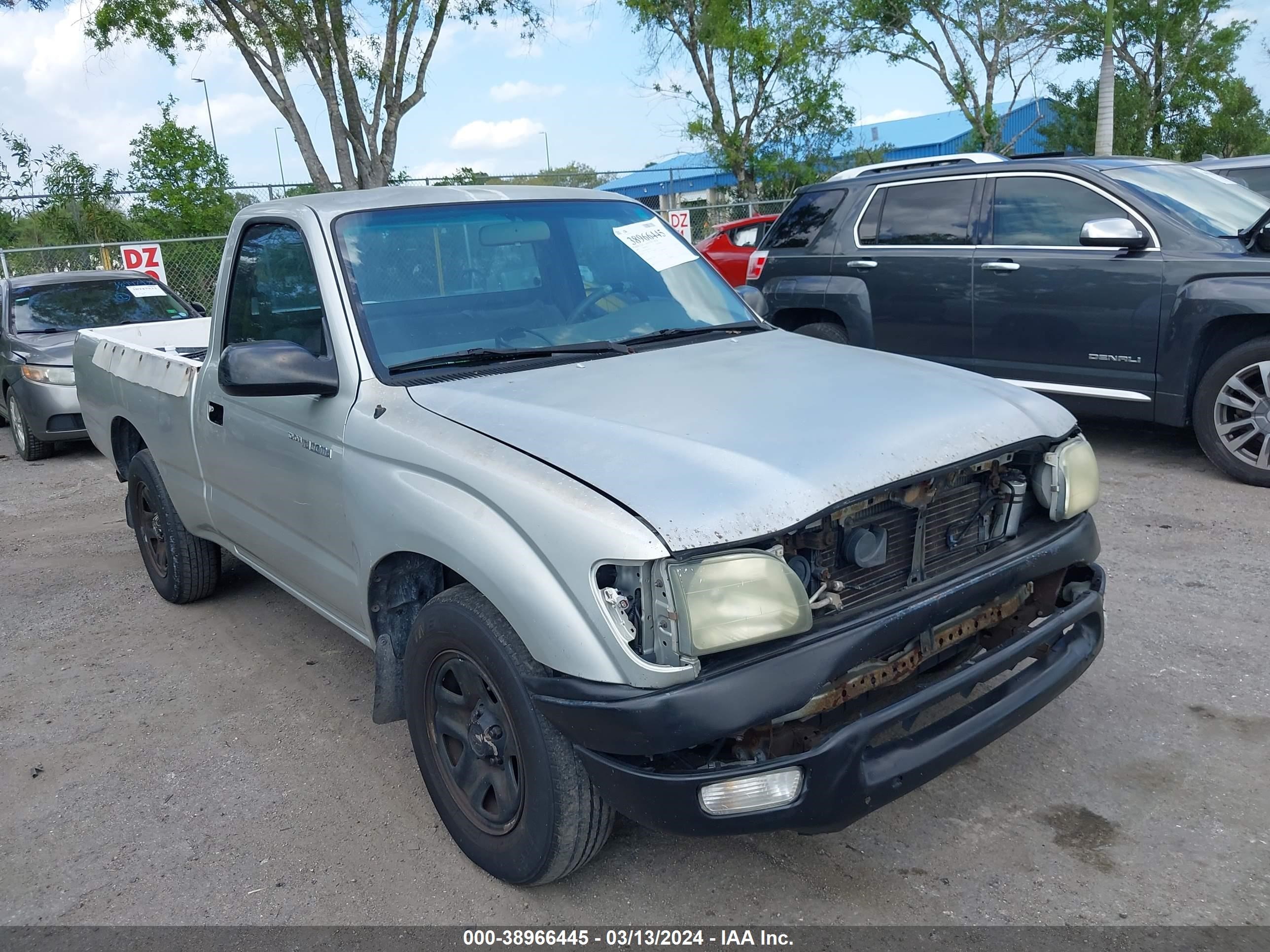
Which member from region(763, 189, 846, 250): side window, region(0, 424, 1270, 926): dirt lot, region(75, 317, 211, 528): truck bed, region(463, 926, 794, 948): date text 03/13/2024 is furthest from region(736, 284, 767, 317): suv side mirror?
region(763, 189, 846, 250): side window

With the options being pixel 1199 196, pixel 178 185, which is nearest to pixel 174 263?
pixel 178 185

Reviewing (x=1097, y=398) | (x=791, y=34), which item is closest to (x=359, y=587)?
(x=1097, y=398)

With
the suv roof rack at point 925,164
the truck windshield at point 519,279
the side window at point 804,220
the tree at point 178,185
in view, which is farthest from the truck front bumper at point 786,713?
the tree at point 178,185

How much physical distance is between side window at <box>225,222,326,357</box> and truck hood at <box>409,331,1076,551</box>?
0.72 meters

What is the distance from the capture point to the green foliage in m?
27.9

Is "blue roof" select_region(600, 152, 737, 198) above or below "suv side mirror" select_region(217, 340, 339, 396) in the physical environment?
above

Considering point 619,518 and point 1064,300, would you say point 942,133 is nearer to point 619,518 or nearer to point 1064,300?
point 1064,300

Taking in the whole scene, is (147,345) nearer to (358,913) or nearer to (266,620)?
(266,620)

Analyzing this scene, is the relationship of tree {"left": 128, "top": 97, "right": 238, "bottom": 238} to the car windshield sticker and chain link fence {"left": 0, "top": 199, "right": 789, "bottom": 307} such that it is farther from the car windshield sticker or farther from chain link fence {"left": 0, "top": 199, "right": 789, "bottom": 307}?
the car windshield sticker

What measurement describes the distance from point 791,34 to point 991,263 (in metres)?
18.0

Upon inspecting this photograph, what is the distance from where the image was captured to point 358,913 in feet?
9.24

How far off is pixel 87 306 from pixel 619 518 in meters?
9.37

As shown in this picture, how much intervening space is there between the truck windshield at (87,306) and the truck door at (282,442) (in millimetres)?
6383

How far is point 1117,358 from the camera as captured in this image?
6250 mm
